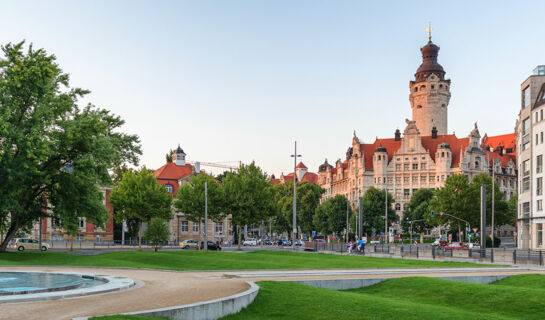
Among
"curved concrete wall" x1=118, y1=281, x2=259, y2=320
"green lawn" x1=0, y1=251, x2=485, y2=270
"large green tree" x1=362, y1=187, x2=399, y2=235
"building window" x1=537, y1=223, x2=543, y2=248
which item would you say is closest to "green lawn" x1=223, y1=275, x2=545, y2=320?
"curved concrete wall" x1=118, y1=281, x2=259, y2=320

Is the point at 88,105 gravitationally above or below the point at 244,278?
above

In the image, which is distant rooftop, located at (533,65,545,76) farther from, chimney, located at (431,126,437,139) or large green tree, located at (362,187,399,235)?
chimney, located at (431,126,437,139)

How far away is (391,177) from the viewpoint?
456ft

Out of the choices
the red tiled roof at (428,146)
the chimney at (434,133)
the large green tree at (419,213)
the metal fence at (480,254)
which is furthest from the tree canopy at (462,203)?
the chimney at (434,133)

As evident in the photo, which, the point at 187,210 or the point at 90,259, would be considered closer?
the point at 90,259

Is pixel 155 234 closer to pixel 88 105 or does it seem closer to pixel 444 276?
pixel 88 105

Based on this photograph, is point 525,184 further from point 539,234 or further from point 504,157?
point 504,157

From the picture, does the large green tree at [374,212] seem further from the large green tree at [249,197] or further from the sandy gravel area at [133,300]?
the sandy gravel area at [133,300]

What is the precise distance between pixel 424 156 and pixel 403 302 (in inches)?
4847

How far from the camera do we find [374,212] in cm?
11369

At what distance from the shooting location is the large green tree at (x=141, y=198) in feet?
206

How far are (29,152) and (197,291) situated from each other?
22.8 meters

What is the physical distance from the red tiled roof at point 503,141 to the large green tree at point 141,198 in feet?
403

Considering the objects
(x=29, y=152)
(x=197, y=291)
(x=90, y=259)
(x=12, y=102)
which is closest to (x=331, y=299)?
(x=197, y=291)
